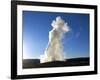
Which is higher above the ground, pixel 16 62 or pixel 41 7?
pixel 41 7

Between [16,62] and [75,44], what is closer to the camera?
[16,62]

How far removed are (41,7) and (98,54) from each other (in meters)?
0.72

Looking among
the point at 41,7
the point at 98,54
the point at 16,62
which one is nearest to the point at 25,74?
the point at 16,62

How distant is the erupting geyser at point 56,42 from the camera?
1.93 m

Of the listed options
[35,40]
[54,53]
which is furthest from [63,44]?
[35,40]

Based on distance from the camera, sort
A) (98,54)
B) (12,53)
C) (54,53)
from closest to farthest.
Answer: (12,53), (54,53), (98,54)

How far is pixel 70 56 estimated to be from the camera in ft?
6.54

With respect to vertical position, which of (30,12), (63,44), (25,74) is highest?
(30,12)

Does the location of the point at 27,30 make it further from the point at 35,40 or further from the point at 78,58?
the point at 78,58

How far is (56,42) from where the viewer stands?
1953 mm

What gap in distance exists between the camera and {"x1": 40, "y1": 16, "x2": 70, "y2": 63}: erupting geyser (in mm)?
1926

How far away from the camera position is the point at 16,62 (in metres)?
1.81

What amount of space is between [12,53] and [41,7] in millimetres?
466

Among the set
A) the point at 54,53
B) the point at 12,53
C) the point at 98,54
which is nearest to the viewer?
the point at 12,53
